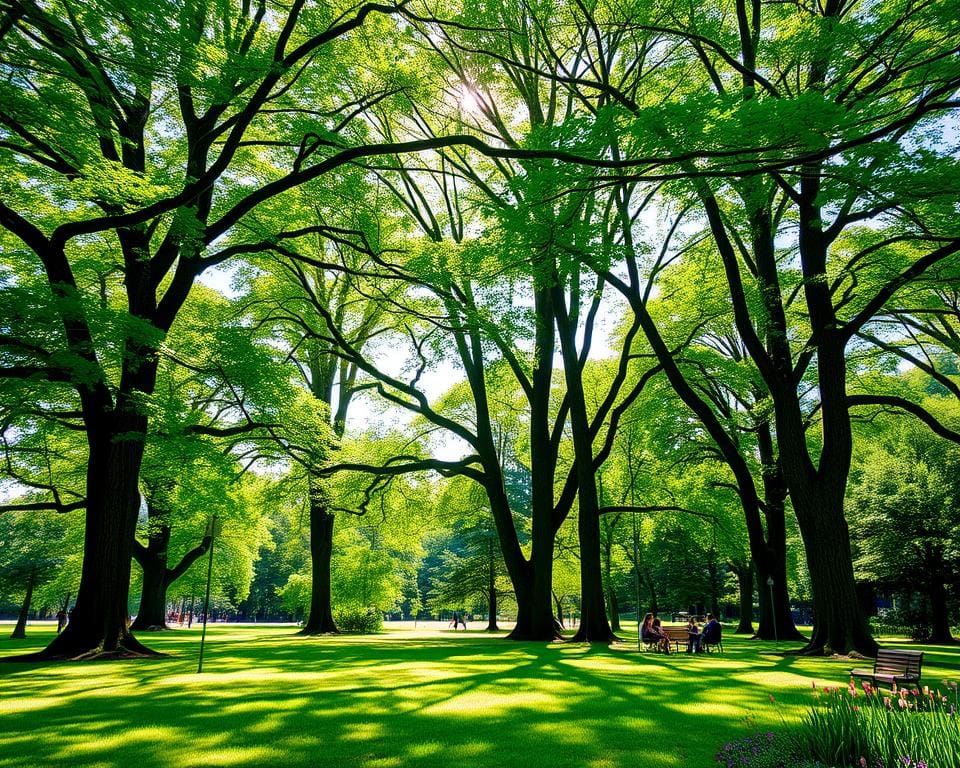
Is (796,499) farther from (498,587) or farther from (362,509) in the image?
(498,587)

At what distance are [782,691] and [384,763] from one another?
6.49m

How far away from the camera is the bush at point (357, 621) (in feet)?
102

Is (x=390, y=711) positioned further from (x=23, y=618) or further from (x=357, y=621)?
(x=23, y=618)

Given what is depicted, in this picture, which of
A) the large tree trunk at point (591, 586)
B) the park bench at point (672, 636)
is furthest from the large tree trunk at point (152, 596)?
the park bench at point (672, 636)

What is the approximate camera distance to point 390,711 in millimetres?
7062

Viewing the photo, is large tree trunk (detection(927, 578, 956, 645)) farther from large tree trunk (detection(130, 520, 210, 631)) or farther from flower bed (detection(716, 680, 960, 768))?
large tree trunk (detection(130, 520, 210, 631))

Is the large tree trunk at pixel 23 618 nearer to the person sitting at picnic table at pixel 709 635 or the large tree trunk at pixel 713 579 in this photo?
the person sitting at picnic table at pixel 709 635

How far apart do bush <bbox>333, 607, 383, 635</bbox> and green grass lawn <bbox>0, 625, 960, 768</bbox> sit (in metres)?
20.2

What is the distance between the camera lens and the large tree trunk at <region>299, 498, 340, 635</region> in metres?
27.4

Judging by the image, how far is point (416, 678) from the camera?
32.9 feet

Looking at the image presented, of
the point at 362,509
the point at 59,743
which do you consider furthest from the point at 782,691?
the point at 362,509

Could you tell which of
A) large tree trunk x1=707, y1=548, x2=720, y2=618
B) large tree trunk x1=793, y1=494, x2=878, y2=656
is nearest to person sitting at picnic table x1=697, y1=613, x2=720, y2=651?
large tree trunk x1=793, y1=494, x2=878, y2=656

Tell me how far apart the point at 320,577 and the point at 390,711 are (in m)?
22.5

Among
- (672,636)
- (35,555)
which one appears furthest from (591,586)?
(35,555)
